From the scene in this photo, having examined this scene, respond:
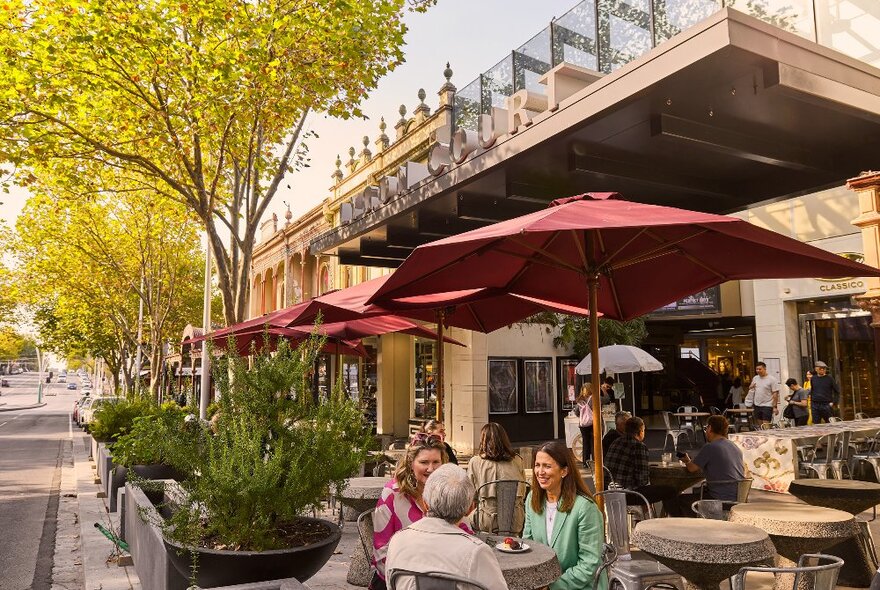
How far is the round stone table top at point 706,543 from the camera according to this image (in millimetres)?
3633

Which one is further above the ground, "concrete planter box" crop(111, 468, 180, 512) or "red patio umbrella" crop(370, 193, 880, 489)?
"red patio umbrella" crop(370, 193, 880, 489)

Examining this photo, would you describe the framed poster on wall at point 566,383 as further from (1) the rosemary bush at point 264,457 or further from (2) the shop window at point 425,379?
(1) the rosemary bush at point 264,457

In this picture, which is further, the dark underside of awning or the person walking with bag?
the person walking with bag

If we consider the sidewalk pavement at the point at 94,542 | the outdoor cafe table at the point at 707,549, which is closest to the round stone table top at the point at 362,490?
the sidewalk pavement at the point at 94,542

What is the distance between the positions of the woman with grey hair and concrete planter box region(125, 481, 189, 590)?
7.18 ft

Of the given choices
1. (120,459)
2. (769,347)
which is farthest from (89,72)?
(769,347)

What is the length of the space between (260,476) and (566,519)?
71.5 inches

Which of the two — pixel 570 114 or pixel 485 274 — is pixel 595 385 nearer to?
pixel 485 274

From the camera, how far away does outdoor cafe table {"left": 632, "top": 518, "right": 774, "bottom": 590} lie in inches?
143

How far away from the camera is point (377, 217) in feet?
32.8

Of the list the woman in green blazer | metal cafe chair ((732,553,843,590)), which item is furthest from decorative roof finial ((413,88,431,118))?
metal cafe chair ((732,553,843,590))

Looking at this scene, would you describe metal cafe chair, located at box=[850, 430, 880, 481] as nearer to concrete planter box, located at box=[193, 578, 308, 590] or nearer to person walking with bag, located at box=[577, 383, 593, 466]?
person walking with bag, located at box=[577, 383, 593, 466]

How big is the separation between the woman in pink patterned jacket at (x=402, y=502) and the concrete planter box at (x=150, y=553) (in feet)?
4.41

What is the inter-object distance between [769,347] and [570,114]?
42.9 ft
